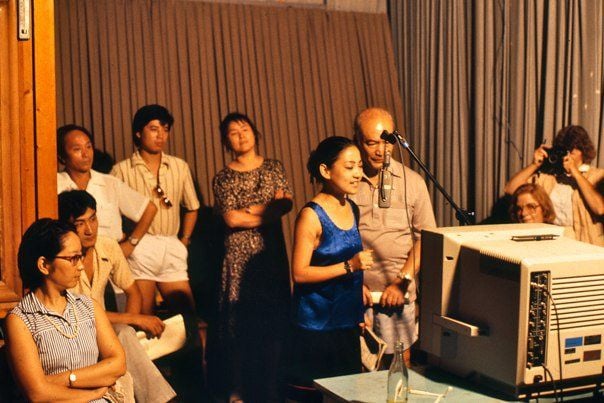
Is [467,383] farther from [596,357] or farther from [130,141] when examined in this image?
[130,141]

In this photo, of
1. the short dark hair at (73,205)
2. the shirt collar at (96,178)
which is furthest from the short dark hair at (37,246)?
the shirt collar at (96,178)

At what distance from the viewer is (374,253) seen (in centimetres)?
412

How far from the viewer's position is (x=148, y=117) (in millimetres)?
4941

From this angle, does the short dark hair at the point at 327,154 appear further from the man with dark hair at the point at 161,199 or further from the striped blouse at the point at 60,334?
the man with dark hair at the point at 161,199

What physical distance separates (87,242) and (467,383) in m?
1.98

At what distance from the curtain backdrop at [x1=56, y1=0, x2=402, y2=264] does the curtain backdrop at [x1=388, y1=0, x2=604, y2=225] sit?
1.05 feet

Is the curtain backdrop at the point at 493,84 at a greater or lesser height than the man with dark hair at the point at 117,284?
greater

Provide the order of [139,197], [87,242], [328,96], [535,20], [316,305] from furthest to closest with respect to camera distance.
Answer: [328,96]
[535,20]
[139,197]
[87,242]
[316,305]

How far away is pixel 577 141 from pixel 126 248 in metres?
2.55

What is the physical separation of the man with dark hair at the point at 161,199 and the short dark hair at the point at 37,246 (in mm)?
1689

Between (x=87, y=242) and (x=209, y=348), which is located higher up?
(x=87, y=242)

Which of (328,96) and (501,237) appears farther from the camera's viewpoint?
(328,96)

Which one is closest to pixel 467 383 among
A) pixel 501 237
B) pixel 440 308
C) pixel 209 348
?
pixel 440 308

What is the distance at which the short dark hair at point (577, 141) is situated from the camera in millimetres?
4910
